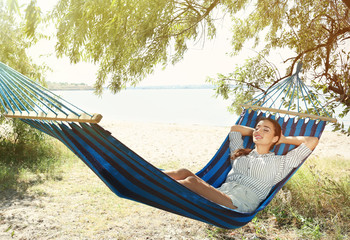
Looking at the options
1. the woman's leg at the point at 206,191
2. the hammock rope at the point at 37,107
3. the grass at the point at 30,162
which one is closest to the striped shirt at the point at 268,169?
the woman's leg at the point at 206,191

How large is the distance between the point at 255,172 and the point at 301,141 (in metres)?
0.40

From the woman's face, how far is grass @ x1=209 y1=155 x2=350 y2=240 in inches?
31.1

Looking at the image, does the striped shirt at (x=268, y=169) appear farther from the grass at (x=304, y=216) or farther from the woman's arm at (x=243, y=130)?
the grass at (x=304, y=216)

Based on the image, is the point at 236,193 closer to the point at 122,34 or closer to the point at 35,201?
the point at 122,34

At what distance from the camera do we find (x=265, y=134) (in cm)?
218

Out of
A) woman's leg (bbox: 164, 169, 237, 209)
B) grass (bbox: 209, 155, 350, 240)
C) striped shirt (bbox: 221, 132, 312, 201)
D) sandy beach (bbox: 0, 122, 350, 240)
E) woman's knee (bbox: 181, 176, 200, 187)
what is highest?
striped shirt (bbox: 221, 132, 312, 201)

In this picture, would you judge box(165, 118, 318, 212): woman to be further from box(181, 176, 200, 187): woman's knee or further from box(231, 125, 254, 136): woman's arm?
box(231, 125, 254, 136): woman's arm

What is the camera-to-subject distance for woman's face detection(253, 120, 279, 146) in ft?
7.04

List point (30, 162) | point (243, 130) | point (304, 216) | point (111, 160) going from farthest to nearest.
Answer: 1. point (30, 162)
2. point (304, 216)
3. point (243, 130)
4. point (111, 160)

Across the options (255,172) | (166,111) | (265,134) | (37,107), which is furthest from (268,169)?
(166,111)

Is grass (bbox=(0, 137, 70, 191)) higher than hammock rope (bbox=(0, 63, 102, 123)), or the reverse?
hammock rope (bbox=(0, 63, 102, 123))

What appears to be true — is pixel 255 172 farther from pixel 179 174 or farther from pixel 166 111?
pixel 166 111

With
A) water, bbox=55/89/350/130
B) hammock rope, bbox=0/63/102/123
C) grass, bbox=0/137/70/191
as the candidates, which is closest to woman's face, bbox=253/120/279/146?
hammock rope, bbox=0/63/102/123

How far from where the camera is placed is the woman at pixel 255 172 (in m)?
1.88
